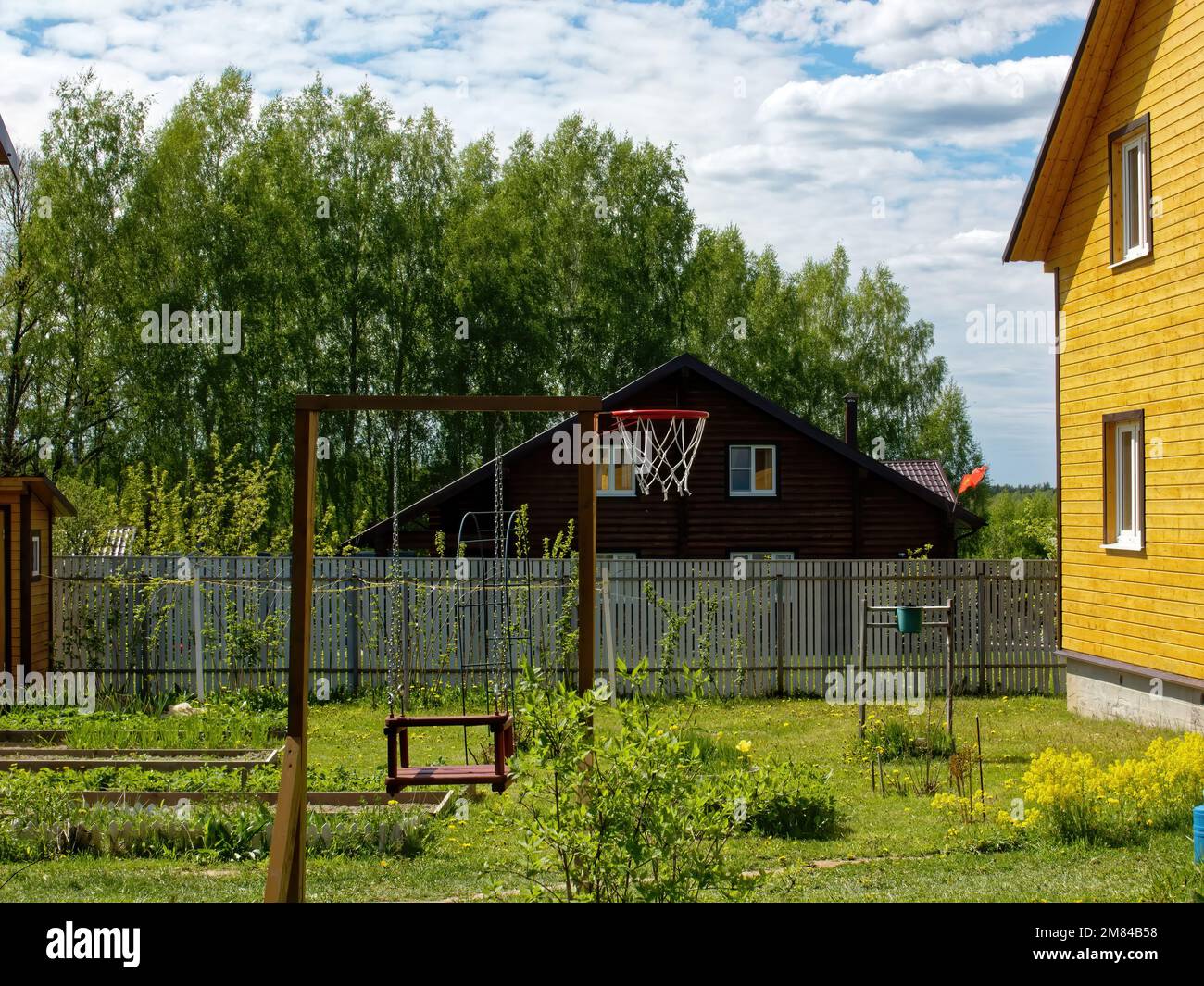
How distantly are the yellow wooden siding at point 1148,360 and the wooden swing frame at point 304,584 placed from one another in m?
8.04

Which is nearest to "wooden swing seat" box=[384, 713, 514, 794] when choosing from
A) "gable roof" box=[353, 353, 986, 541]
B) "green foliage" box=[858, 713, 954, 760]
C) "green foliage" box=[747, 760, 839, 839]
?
"green foliage" box=[747, 760, 839, 839]

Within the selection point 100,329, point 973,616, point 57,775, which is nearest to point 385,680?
point 57,775

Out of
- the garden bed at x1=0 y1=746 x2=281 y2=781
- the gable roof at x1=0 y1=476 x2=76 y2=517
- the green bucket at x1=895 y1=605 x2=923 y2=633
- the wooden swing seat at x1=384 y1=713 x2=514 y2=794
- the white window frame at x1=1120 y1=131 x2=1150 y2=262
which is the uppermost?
the white window frame at x1=1120 y1=131 x2=1150 y2=262

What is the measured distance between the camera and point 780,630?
58.3 feet

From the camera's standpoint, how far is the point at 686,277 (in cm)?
3853

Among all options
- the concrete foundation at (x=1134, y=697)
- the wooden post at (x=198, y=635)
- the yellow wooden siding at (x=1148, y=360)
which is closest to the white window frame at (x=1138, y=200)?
the yellow wooden siding at (x=1148, y=360)

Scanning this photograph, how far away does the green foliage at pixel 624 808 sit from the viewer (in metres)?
5.56

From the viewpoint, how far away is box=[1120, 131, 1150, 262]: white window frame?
14.0 m

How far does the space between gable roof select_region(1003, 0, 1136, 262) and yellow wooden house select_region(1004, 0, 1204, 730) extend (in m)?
0.02

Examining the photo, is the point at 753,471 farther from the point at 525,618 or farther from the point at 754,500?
the point at 525,618

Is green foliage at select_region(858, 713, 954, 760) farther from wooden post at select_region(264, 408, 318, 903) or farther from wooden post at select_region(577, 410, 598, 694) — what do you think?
wooden post at select_region(264, 408, 318, 903)

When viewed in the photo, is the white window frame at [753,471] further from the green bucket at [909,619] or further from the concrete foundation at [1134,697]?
the green bucket at [909,619]

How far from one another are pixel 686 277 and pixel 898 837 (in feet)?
101

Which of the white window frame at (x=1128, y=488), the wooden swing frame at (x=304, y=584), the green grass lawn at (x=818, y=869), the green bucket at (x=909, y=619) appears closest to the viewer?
the wooden swing frame at (x=304, y=584)
